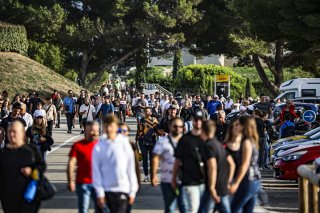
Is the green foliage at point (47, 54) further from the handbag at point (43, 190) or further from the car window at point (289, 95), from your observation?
the handbag at point (43, 190)

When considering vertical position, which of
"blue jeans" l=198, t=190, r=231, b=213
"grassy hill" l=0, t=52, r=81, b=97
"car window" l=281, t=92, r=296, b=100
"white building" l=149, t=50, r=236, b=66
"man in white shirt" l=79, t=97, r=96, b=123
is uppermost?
"white building" l=149, t=50, r=236, b=66

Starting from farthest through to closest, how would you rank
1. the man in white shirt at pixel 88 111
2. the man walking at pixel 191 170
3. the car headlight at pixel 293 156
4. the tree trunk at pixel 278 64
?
the tree trunk at pixel 278 64, the man in white shirt at pixel 88 111, the car headlight at pixel 293 156, the man walking at pixel 191 170

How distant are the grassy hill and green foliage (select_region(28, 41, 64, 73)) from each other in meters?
9.58

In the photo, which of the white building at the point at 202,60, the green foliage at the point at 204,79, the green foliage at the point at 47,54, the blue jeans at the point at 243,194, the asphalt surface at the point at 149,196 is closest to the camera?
the blue jeans at the point at 243,194

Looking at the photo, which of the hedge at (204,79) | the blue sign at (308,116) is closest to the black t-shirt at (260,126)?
the blue sign at (308,116)

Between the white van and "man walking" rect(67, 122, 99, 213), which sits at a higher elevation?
the white van

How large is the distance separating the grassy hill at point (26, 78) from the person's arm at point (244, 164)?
3992 centimetres

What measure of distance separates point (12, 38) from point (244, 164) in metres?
46.1

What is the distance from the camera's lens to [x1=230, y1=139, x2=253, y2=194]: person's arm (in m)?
10.1

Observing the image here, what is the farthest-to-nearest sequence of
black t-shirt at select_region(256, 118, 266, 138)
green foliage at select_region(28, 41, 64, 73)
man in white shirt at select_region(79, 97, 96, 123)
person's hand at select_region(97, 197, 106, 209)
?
green foliage at select_region(28, 41, 64, 73)
man in white shirt at select_region(79, 97, 96, 123)
black t-shirt at select_region(256, 118, 266, 138)
person's hand at select_region(97, 197, 106, 209)

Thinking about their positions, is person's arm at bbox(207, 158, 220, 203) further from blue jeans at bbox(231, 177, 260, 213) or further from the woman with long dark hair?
the woman with long dark hair

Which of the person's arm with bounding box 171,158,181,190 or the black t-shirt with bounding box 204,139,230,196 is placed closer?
the black t-shirt with bounding box 204,139,230,196

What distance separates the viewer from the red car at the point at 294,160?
17.2m

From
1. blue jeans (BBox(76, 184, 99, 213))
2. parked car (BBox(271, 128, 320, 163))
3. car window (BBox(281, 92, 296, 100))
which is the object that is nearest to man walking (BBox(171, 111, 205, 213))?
blue jeans (BBox(76, 184, 99, 213))
